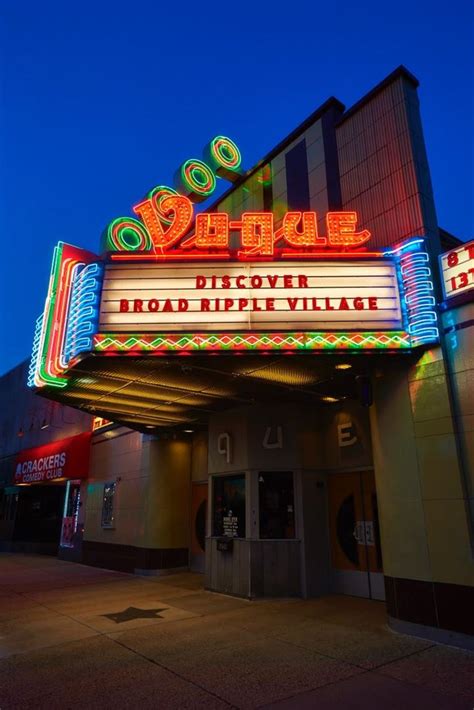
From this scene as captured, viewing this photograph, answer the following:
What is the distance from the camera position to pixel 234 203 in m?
13.7

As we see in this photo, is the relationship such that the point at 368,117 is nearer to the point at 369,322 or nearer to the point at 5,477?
the point at 369,322

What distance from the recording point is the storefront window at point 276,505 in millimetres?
10727

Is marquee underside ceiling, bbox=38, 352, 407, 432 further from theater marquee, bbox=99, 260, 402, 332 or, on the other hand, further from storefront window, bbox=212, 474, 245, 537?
storefront window, bbox=212, 474, 245, 537

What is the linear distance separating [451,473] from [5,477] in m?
25.9

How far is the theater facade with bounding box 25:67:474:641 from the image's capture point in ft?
24.8

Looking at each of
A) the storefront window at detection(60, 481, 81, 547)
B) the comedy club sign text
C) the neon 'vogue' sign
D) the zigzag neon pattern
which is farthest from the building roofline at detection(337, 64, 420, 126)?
the storefront window at detection(60, 481, 81, 547)

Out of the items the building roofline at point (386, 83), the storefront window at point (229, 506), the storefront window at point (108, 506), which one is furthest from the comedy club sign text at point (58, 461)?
the building roofline at point (386, 83)

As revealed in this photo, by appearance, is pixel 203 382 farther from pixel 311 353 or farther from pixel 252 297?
pixel 311 353

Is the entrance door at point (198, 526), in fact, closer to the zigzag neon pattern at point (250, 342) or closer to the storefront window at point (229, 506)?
the storefront window at point (229, 506)

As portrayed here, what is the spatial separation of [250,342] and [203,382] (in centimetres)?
215

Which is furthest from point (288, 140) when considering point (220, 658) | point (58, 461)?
point (58, 461)

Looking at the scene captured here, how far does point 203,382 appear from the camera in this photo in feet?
31.1

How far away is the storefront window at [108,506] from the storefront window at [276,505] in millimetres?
7761

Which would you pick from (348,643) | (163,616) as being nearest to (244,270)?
(348,643)
